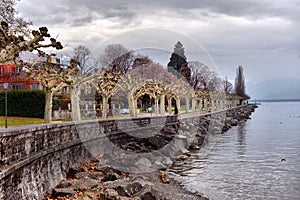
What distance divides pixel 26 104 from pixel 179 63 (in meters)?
55.6

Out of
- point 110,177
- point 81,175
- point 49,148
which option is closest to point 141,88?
point 110,177

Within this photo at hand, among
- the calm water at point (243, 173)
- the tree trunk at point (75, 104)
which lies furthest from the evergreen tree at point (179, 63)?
the tree trunk at point (75, 104)

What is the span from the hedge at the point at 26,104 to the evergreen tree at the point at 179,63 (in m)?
50.5

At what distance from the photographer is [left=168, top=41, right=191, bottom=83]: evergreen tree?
299 ft

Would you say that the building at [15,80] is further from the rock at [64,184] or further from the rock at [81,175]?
the rock at [64,184]

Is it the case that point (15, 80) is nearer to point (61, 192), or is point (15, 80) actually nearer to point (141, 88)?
point (141, 88)

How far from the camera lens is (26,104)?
4206 cm

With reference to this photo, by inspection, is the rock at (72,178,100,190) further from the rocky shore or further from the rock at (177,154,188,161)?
the rock at (177,154,188,161)

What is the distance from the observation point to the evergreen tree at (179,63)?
299 ft

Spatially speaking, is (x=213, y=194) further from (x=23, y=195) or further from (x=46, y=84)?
(x=46, y=84)

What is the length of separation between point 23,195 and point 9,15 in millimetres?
19253

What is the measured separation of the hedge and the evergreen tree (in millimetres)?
50476

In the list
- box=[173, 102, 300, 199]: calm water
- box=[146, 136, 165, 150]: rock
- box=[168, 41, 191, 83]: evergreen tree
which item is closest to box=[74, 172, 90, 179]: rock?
box=[173, 102, 300, 199]: calm water

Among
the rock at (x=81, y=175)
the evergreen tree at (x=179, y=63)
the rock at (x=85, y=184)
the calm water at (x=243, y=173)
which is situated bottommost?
the calm water at (x=243, y=173)
